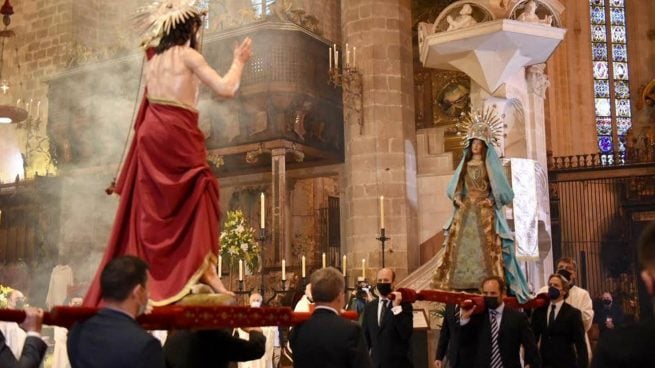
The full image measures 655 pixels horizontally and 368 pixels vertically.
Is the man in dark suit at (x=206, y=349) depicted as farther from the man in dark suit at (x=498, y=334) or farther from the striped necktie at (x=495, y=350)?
the striped necktie at (x=495, y=350)

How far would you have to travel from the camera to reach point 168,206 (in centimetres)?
405

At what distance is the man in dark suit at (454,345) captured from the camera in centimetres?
526

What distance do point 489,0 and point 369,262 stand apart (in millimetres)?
4826

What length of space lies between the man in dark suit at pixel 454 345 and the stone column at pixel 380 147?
7.10 meters

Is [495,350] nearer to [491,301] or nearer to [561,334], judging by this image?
[491,301]

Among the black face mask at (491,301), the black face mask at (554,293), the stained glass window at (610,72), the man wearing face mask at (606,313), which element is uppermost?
the stained glass window at (610,72)

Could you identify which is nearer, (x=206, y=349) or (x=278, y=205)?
(x=206, y=349)

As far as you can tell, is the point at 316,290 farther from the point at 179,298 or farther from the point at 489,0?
the point at 489,0

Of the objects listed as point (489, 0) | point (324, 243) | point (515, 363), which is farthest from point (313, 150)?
point (515, 363)

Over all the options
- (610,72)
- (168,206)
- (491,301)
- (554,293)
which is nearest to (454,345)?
(491,301)

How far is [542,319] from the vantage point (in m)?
6.37

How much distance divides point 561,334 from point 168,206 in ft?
11.7

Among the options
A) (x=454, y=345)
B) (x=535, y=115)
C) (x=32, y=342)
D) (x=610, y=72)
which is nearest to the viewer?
(x=32, y=342)

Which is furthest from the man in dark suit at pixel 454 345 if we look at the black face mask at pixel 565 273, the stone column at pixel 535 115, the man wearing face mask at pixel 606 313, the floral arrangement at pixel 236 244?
the man wearing face mask at pixel 606 313
